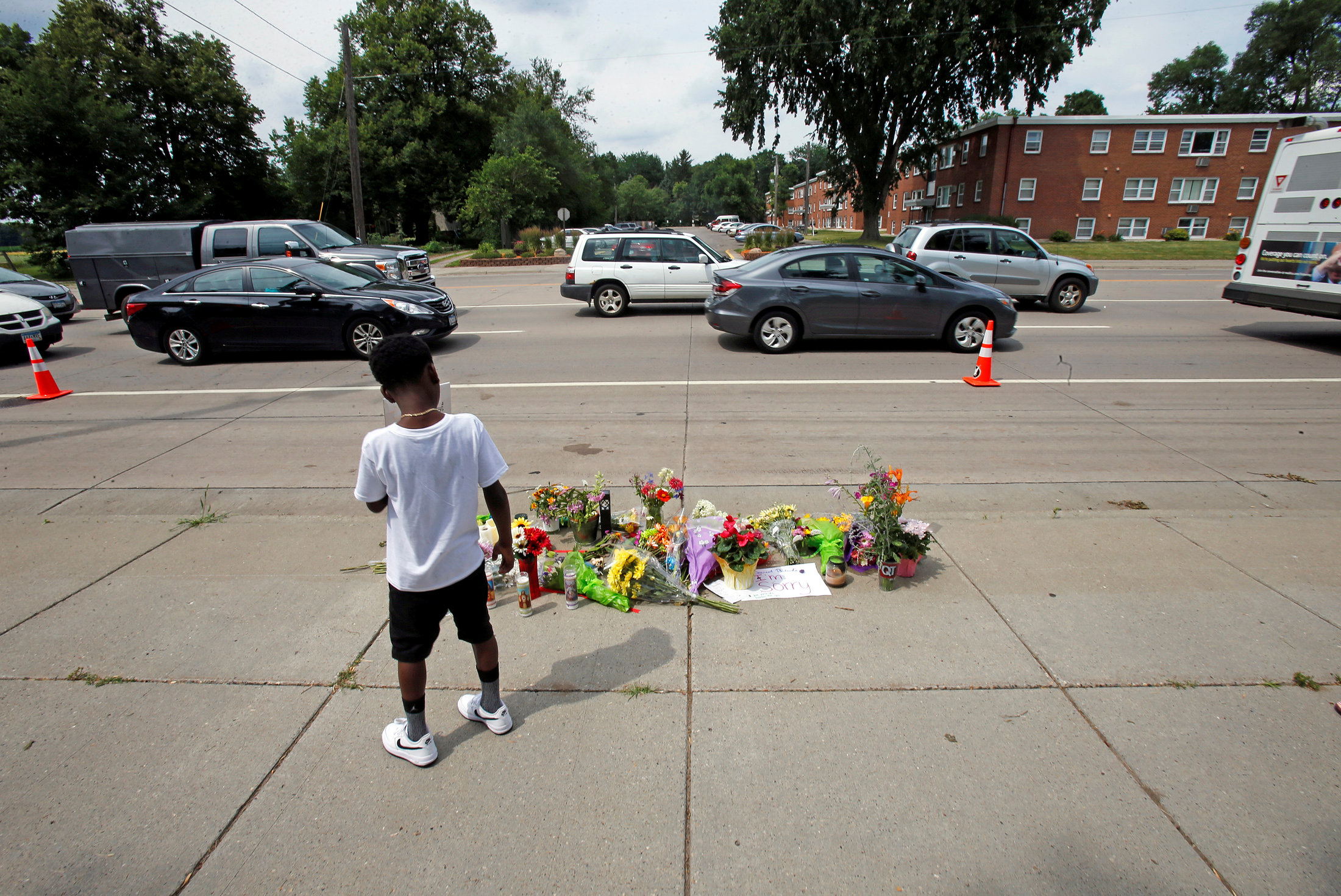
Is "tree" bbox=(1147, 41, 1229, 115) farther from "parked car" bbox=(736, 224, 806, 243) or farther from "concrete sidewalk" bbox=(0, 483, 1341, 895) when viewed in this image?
"concrete sidewalk" bbox=(0, 483, 1341, 895)

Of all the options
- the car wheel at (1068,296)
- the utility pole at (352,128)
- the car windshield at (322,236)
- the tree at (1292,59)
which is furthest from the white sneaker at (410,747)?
the tree at (1292,59)

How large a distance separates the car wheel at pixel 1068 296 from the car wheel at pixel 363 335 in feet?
42.3

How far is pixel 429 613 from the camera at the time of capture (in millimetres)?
2594

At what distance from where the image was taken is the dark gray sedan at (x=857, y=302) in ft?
33.7

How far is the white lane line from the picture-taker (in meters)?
8.75

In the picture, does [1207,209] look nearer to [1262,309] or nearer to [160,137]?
[1262,309]

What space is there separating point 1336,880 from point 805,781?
1.66 m

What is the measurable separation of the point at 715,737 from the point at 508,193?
38.6m

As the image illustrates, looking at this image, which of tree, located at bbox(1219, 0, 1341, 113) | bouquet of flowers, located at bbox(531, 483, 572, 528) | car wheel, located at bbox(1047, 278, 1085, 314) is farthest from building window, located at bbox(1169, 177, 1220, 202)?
bouquet of flowers, located at bbox(531, 483, 572, 528)

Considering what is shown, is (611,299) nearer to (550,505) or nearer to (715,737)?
(550,505)

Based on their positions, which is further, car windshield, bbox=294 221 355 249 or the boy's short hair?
car windshield, bbox=294 221 355 249

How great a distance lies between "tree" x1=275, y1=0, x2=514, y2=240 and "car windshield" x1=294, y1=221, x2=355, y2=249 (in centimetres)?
2908

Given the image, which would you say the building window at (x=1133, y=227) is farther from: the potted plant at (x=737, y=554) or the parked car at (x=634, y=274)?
the potted plant at (x=737, y=554)

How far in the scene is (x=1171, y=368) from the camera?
374 inches
